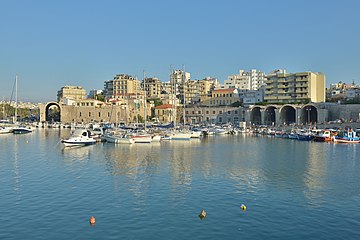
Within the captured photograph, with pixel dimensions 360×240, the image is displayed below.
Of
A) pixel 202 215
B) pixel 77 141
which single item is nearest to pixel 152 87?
pixel 77 141

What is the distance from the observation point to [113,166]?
3042cm

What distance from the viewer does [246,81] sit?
12912 cm

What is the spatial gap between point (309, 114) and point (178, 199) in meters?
74.7

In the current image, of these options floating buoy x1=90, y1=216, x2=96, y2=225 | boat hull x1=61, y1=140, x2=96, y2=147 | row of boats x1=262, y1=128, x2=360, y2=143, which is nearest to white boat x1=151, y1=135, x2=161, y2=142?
boat hull x1=61, y1=140, x2=96, y2=147

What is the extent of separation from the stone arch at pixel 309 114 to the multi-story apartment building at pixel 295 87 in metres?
2.55

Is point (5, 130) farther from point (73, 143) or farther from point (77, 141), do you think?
point (73, 143)

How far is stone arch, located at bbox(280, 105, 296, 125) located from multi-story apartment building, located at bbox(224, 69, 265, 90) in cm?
3660


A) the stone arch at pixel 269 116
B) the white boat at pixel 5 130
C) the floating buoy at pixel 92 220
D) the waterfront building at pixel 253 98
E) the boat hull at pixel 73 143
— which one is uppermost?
the waterfront building at pixel 253 98

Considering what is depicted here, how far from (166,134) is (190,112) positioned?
48151mm

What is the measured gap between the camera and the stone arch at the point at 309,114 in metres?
84.7

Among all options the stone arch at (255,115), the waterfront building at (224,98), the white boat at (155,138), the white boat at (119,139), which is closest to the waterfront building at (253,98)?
the stone arch at (255,115)

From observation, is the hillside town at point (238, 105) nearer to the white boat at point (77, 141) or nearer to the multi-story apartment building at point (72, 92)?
the multi-story apartment building at point (72, 92)

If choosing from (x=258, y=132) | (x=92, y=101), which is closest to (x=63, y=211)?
(x=258, y=132)

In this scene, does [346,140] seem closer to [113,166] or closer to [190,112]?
[113,166]
